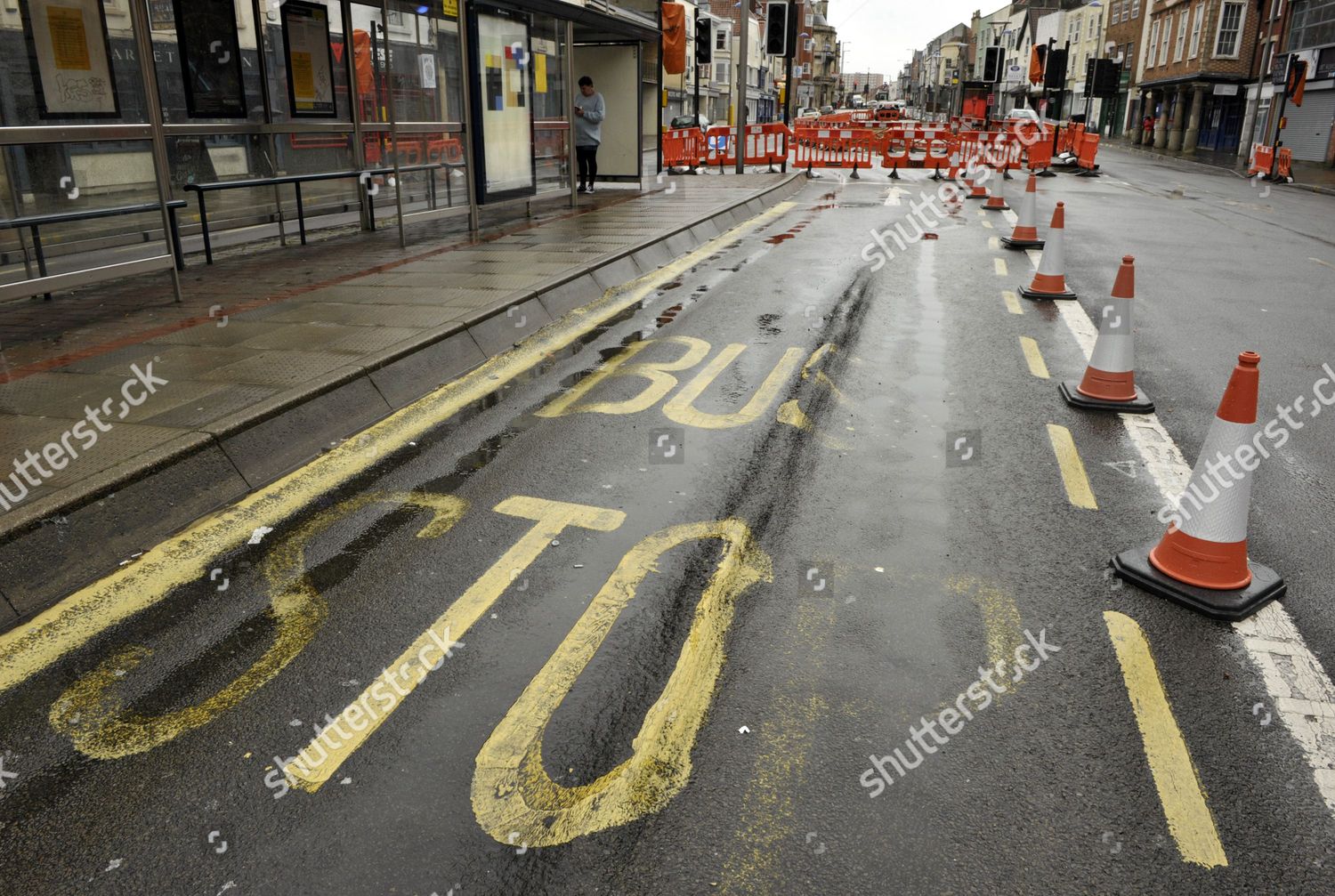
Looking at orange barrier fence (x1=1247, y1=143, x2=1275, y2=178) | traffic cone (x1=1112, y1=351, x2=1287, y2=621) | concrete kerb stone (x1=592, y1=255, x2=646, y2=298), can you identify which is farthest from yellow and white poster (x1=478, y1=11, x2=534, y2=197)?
orange barrier fence (x1=1247, y1=143, x2=1275, y2=178)

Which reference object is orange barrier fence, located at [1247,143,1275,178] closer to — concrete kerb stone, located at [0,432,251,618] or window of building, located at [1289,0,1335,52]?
window of building, located at [1289,0,1335,52]

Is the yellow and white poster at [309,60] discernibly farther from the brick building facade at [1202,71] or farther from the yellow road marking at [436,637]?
the brick building facade at [1202,71]

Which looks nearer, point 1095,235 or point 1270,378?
point 1270,378

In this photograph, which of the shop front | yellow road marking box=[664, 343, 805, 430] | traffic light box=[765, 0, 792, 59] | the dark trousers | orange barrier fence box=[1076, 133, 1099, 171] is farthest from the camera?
orange barrier fence box=[1076, 133, 1099, 171]

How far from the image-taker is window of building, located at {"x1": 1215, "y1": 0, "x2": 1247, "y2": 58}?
45906 mm

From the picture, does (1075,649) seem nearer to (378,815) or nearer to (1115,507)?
(1115,507)

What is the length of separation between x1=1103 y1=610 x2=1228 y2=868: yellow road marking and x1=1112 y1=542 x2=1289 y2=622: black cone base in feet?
0.93

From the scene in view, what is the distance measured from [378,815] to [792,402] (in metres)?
4.01

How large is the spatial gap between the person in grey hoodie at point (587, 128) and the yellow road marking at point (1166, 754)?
14685 millimetres

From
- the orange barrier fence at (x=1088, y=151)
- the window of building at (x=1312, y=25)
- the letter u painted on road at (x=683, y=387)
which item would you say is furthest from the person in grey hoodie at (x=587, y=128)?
the window of building at (x=1312, y=25)

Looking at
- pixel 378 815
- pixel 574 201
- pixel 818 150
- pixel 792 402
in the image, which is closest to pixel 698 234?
pixel 574 201

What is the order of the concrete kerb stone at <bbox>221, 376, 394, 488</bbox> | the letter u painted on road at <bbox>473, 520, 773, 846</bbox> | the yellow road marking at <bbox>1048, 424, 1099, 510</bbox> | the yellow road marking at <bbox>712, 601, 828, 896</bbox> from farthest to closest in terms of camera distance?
the concrete kerb stone at <bbox>221, 376, 394, 488</bbox>
the yellow road marking at <bbox>1048, 424, 1099, 510</bbox>
the letter u painted on road at <bbox>473, 520, 773, 846</bbox>
the yellow road marking at <bbox>712, 601, 828, 896</bbox>

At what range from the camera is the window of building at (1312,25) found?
36.0 meters

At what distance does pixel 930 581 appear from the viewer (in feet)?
12.2
